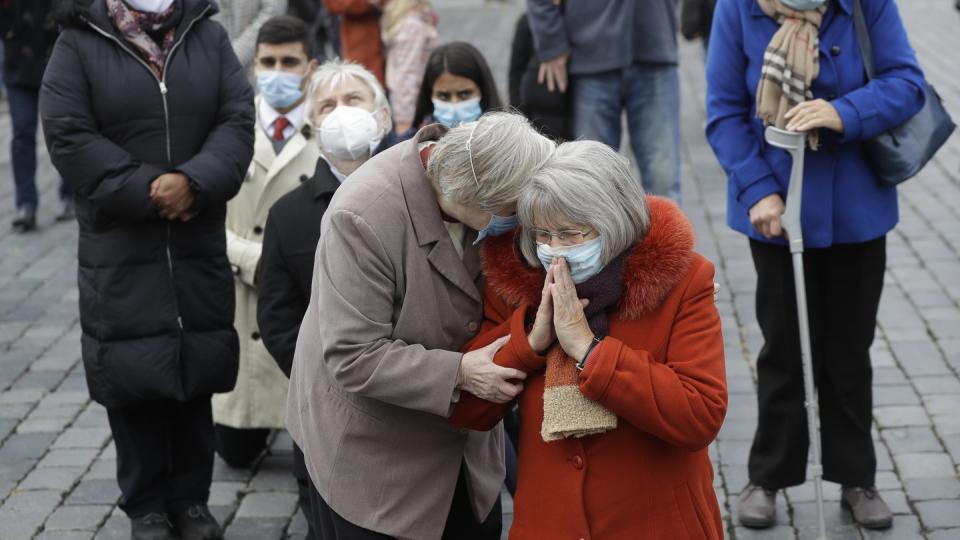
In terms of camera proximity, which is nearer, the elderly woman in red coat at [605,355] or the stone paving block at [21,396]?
the elderly woman in red coat at [605,355]

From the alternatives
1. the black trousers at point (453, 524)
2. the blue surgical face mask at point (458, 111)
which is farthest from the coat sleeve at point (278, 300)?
the blue surgical face mask at point (458, 111)

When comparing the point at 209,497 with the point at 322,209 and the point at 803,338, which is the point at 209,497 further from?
the point at 803,338

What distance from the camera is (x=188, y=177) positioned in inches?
183

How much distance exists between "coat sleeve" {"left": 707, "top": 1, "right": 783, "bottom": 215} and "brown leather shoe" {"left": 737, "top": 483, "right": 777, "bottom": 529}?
1.07m

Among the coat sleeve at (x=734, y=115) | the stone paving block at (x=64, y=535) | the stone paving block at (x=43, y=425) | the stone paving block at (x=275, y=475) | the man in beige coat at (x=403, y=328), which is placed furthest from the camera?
the stone paving block at (x=43, y=425)

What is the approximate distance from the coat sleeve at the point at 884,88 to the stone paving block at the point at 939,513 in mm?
1427

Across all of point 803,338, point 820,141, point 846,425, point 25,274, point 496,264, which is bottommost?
point 25,274

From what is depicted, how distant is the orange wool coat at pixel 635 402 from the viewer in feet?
10.4

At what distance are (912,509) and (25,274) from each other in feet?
18.8

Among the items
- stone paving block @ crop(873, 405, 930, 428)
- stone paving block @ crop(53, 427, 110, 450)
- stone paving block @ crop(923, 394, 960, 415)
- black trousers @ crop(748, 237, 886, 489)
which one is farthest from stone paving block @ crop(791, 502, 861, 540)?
stone paving block @ crop(53, 427, 110, 450)

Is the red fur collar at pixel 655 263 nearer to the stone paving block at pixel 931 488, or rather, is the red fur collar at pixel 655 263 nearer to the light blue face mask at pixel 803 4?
the light blue face mask at pixel 803 4

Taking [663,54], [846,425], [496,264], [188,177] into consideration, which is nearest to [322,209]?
[188,177]

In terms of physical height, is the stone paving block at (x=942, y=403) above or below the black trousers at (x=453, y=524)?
below

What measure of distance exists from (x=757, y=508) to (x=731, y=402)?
51.0 inches
